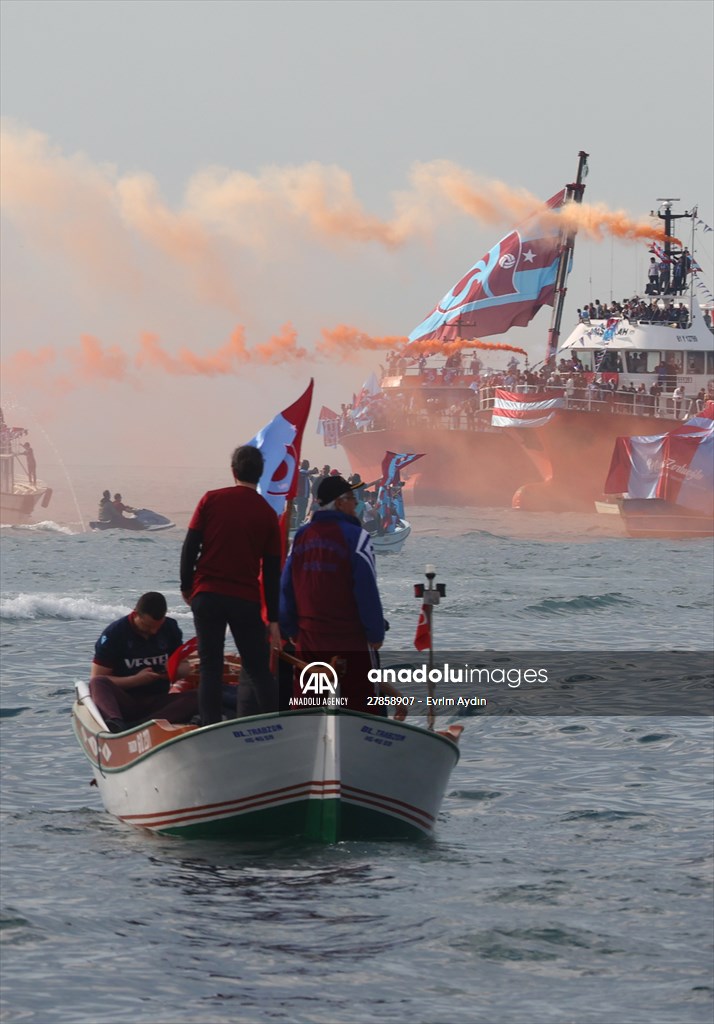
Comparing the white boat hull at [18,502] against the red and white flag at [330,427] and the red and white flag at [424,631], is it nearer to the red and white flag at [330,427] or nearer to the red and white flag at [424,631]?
the red and white flag at [330,427]

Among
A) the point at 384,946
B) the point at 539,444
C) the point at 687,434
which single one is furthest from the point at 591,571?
the point at 384,946

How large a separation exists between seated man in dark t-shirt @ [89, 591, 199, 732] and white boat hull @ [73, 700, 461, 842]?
0.74m

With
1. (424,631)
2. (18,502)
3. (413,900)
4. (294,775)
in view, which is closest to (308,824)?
(294,775)

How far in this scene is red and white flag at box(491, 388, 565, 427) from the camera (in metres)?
73.3

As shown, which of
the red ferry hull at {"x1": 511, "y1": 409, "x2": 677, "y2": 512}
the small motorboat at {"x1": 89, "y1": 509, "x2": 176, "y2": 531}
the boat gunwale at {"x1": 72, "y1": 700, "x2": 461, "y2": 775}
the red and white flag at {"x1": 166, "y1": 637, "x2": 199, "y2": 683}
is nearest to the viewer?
the boat gunwale at {"x1": 72, "y1": 700, "x2": 461, "y2": 775}

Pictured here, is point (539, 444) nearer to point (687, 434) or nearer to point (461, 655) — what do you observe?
point (687, 434)

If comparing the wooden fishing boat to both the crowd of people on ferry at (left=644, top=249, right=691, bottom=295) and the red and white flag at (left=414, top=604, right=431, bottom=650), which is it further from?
the crowd of people on ferry at (left=644, top=249, right=691, bottom=295)

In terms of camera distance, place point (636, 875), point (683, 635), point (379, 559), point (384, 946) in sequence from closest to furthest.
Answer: point (384, 946), point (636, 875), point (683, 635), point (379, 559)

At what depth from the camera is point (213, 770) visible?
10.6m

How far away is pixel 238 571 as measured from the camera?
10.7 metres

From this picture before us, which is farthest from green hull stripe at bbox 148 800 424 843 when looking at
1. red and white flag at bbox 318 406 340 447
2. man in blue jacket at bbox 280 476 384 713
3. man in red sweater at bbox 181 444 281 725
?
red and white flag at bbox 318 406 340 447

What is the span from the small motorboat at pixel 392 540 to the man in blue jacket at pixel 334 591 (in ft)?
134

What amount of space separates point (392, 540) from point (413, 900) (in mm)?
42752

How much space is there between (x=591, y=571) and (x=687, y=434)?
17.4 meters
